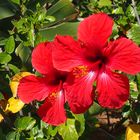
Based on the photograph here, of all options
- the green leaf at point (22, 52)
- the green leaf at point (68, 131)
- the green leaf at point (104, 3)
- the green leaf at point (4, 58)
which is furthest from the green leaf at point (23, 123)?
the green leaf at point (104, 3)

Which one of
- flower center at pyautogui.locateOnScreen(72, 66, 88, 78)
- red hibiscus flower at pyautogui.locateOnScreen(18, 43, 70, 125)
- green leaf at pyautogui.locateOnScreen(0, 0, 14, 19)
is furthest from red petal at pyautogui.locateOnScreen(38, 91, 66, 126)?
green leaf at pyautogui.locateOnScreen(0, 0, 14, 19)

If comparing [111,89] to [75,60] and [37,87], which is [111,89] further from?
[37,87]

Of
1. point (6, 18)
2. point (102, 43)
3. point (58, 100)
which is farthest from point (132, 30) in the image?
point (6, 18)

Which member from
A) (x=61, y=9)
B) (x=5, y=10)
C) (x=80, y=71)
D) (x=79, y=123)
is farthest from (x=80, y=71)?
(x=5, y=10)

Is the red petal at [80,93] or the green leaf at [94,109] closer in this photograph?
the red petal at [80,93]

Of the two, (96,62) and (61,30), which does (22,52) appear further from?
(96,62)

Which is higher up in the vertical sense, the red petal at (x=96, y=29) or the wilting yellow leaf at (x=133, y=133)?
the red petal at (x=96, y=29)

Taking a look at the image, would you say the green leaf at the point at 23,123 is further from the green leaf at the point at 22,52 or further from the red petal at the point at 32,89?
the green leaf at the point at 22,52
